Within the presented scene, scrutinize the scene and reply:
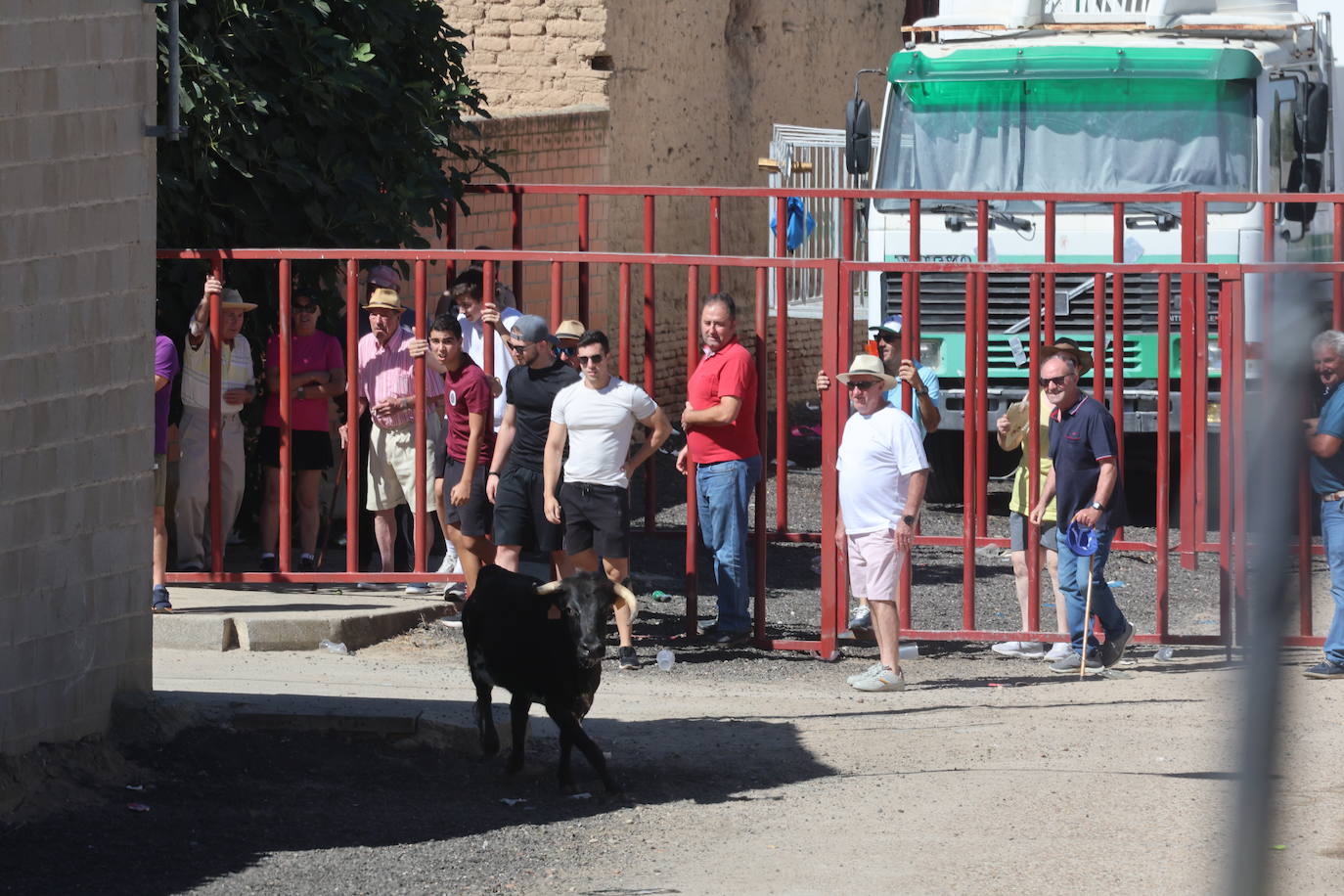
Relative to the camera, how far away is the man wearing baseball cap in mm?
9953

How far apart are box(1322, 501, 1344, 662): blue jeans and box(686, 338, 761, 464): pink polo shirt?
285 cm

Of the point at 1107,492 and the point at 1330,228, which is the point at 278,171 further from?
the point at 1330,228

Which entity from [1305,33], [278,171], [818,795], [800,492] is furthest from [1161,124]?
[818,795]

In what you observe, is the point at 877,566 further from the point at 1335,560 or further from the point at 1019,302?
the point at 1019,302

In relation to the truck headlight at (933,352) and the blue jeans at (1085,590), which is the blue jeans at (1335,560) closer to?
the blue jeans at (1085,590)

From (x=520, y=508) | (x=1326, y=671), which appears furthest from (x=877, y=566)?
(x=1326, y=671)

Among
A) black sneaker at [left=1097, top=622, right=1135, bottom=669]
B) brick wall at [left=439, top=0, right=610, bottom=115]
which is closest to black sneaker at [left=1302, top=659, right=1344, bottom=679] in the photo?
black sneaker at [left=1097, top=622, right=1135, bottom=669]

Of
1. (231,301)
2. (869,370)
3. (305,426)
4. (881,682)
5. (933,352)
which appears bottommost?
(881,682)

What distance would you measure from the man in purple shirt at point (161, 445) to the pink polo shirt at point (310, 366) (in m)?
0.70

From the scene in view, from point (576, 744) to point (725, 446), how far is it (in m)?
2.97

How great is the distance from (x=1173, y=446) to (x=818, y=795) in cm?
829

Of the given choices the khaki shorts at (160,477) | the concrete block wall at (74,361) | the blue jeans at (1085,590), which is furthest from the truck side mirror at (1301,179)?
the concrete block wall at (74,361)

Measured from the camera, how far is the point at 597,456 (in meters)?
9.26

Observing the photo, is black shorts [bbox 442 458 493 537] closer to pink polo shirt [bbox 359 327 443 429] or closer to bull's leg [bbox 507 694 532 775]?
pink polo shirt [bbox 359 327 443 429]
